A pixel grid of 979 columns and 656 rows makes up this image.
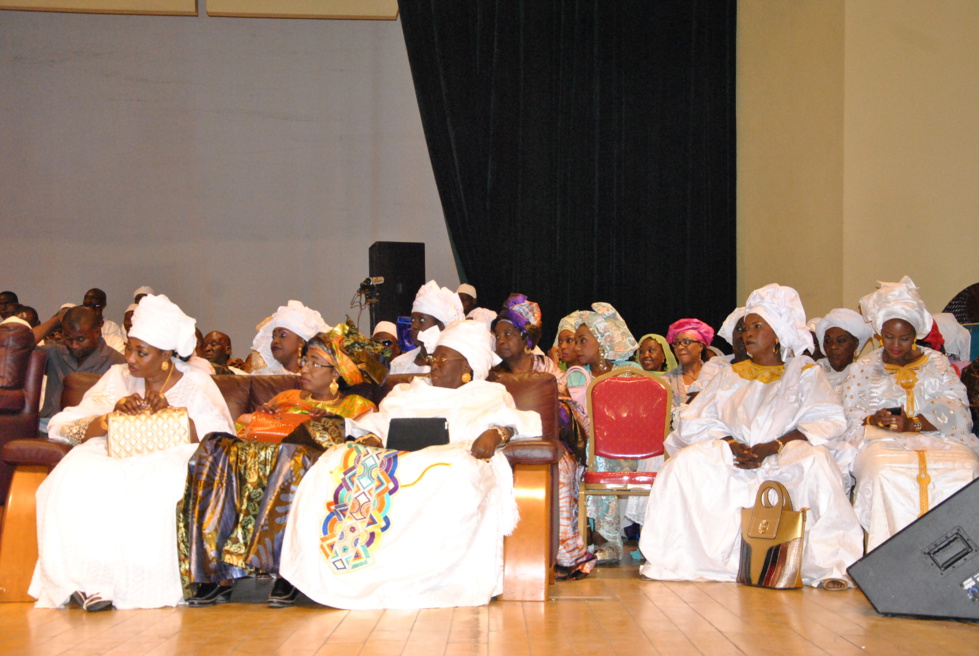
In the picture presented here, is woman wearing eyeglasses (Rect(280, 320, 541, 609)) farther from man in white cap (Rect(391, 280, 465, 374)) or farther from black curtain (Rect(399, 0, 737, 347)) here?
black curtain (Rect(399, 0, 737, 347))

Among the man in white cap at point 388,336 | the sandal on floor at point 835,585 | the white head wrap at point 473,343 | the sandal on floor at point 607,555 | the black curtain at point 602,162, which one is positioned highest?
the black curtain at point 602,162

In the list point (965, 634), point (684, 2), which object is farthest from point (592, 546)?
point (684, 2)

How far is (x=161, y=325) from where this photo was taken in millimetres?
4262

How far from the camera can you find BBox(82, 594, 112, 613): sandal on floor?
3.70 meters

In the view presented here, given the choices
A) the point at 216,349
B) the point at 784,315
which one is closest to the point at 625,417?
the point at 784,315

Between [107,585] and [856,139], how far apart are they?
5.61m

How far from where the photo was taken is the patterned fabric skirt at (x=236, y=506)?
3816 mm

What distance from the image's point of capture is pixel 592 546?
200 inches

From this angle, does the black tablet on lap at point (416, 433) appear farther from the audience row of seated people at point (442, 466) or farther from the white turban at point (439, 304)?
the white turban at point (439, 304)

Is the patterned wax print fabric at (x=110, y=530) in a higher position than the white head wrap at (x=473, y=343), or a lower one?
lower

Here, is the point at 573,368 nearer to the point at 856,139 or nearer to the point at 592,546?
the point at 592,546

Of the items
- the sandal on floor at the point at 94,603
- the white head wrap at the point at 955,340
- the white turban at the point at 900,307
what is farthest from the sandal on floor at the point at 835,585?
the sandal on floor at the point at 94,603

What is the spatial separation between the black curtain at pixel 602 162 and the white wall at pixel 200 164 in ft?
4.09

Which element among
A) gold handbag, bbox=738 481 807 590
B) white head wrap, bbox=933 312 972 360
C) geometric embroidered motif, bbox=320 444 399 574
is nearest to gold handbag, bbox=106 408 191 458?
geometric embroidered motif, bbox=320 444 399 574
